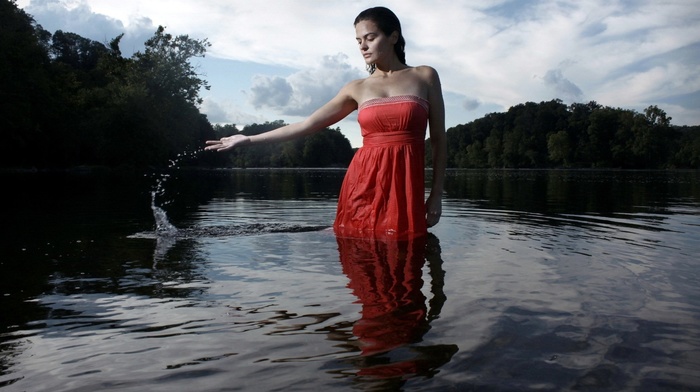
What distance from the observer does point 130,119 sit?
63.6 metres

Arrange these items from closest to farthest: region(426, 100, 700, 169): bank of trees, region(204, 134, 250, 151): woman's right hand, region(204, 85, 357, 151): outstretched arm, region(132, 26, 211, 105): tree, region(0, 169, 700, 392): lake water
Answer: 1. region(0, 169, 700, 392): lake water
2. region(204, 134, 250, 151): woman's right hand
3. region(204, 85, 357, 151): outstretched arm
4. region(132, 26, 211, 105): tree
5. region(426, 100, 700, 169): bank of trees

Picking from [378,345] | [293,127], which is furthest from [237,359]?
[293,127]

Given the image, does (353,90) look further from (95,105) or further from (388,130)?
(95,105)

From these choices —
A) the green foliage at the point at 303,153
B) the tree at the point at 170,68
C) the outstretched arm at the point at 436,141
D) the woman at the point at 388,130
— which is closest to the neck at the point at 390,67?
the woman at the point at 388,130

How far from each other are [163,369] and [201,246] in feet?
13.2

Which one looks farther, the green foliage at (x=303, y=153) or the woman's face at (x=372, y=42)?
the green foliage at (x=303, y=153)

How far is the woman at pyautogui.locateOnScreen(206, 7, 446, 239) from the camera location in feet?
18.1

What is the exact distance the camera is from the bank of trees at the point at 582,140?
12400cm

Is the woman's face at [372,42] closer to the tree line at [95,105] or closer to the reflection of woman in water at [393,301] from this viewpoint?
→ the reflection of woman in water at [393,301]

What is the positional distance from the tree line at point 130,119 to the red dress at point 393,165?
4.01 ft

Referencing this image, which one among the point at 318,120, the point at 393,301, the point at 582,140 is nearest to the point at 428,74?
the point at 318,120

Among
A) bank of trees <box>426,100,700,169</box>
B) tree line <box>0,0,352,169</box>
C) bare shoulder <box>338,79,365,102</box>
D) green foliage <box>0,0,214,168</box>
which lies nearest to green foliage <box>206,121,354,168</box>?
bank of trees <box>426,100,700,169</box>

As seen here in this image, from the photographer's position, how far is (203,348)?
116 inches

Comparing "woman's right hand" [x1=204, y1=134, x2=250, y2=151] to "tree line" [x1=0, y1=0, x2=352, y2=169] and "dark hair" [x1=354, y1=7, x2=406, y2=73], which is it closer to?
"dark hair" [x1=354, y1=7, x2=406, y2=73]
